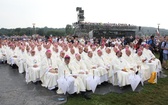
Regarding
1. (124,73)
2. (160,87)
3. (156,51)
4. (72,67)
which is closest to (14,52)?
(72,67)

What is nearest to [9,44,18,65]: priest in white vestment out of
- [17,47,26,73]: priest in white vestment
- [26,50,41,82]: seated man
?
[17,47,26,73]: priest in white vestment

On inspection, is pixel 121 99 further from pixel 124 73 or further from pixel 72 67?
pixel 72 67

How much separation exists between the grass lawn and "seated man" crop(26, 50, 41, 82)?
2.70 metres

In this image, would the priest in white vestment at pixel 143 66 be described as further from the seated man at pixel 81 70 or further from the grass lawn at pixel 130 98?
the seated man at pixel 81 70

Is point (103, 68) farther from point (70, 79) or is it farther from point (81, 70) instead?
point (70, 79)

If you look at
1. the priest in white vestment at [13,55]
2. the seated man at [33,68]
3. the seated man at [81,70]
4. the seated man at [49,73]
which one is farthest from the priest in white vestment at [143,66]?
the priest in white vestment at [13,55]

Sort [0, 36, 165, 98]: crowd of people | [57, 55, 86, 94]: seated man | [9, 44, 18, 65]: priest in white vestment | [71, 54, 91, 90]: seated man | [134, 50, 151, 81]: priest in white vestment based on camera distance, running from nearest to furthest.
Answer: [57, 55, 86, 94]: seated man → [0, 36, 165, 98]: crowd of people → [71, 54, 91, 90]: seated man → [134, 50, 151, 81]: priest in white vestment → [9, 44, 18, 65]: priest in white vestment

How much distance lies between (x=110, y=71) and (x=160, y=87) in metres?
2.18

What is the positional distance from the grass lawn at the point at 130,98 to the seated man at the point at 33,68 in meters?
2.70

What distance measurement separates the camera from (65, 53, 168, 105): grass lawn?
22.2 ft

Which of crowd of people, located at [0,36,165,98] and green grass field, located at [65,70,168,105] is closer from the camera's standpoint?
green grass field, located at [65,70,168,105]

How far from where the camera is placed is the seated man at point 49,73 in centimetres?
823

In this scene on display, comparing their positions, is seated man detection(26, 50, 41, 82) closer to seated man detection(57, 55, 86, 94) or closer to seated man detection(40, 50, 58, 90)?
seated man detection(40, 50, 58, 90)

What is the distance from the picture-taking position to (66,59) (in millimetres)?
7727
